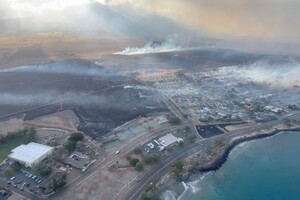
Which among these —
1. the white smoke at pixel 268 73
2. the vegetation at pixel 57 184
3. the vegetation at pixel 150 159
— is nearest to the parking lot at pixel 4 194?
the vegetation at pixel 57 184

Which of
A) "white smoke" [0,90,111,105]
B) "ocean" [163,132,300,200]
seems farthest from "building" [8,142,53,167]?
"ocean" [163,132,300,200]

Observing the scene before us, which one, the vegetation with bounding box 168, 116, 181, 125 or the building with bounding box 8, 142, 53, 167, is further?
the vegetation with bounding box 168, 116, 181, 125

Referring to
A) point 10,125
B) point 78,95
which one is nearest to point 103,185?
point 10,125

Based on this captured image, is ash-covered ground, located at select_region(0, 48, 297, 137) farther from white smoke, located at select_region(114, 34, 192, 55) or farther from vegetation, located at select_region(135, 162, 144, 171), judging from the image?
vegetation, located at select_region(135, 162, 144, 171)

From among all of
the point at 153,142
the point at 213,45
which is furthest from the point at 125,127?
the point at 213,45

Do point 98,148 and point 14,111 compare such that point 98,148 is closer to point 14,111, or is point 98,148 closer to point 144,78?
point 14,111
